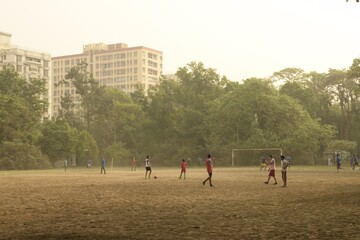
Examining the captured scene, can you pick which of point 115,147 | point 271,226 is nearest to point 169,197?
point 271,226

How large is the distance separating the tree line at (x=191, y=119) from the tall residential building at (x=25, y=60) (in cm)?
4719

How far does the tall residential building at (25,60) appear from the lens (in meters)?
151

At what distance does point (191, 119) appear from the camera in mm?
91438

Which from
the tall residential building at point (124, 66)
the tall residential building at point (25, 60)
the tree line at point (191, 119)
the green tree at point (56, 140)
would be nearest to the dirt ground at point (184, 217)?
the tree line at point (191, 119)

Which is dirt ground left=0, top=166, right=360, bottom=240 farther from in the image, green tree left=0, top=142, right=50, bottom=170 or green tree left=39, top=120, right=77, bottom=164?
green tree left=39, top=120, right=77, bottom=164

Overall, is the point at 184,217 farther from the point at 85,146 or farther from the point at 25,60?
the point at 25,60

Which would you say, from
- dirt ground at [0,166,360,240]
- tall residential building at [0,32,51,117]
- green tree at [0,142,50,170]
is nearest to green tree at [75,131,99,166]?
green tree at [0,142,50,170]

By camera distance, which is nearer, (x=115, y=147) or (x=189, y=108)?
(x=189, y=108)

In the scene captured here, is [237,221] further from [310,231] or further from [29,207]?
[29,207]

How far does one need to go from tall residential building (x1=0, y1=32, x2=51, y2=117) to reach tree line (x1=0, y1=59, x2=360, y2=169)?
155 ft

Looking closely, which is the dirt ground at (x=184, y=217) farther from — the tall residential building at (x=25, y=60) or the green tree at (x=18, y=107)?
the tall residential building at (x=25, y=60)

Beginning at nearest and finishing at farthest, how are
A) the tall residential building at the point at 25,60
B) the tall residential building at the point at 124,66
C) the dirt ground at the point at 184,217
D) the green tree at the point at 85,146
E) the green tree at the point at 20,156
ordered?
the dirt ground at the point at 184,217, the green tree at the point at 20,156, the green tree at the point at 85,146, the tall residential building at the point at 25,60, the tall residential building at the point at 124,66

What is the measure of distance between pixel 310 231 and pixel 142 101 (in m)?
93.5

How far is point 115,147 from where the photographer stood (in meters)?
98.8
